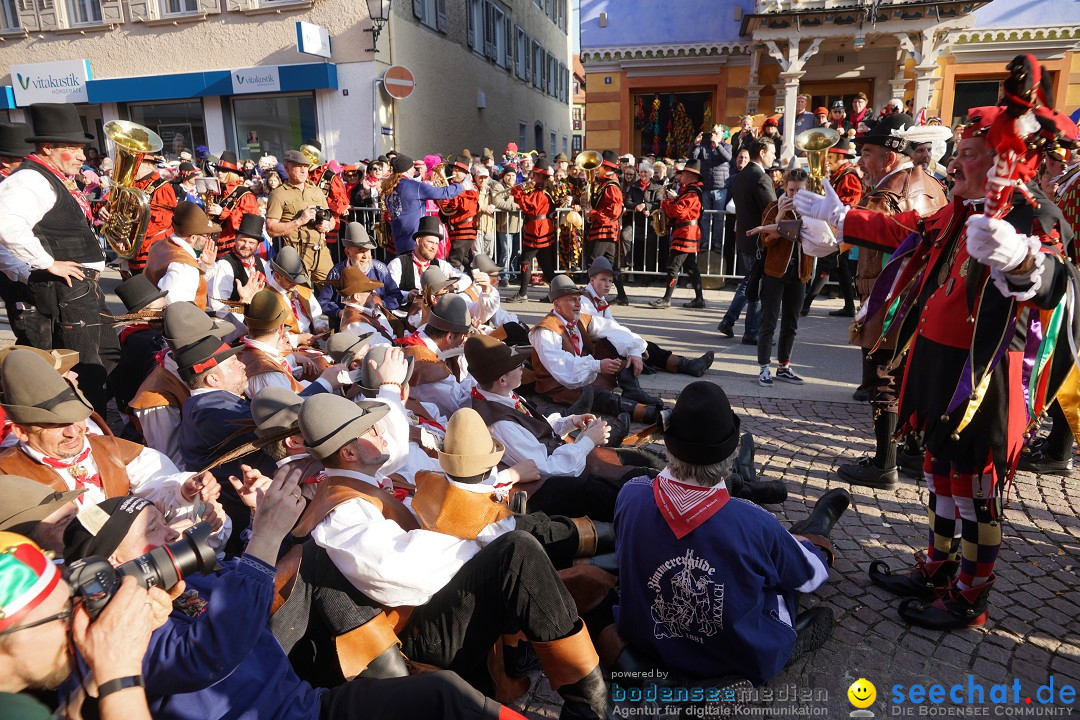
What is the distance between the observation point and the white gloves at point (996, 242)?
7.29 ft

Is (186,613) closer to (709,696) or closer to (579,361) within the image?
(709,696)

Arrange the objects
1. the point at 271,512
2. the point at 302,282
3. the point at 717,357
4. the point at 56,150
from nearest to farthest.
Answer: the point at 271,512 → the point at 56,150 → the point at 302,282 → the point at 717,357

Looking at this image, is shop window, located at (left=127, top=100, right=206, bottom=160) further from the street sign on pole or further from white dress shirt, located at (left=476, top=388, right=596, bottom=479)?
white dress shirt, located at (left=476, top=388, right=596, bottom=479)

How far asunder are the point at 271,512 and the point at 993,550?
111 inches

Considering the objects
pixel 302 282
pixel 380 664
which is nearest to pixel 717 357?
pixel 302 282

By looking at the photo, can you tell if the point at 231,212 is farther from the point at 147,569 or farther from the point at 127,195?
the point at 147,569

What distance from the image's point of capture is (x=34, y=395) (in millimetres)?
2635

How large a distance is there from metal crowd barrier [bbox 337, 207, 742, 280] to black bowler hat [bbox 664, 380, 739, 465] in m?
7.80

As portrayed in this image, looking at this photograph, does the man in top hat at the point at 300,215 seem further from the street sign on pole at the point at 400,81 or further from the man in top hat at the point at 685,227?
the street sign on pole at the point at 400,81

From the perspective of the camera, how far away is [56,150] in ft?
15.5

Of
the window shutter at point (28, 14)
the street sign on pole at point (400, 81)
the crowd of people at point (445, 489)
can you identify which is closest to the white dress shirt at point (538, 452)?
the crowd of people at point (445, 489)

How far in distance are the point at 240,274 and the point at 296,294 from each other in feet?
1.64

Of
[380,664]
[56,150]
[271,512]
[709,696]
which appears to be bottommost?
[709,696]

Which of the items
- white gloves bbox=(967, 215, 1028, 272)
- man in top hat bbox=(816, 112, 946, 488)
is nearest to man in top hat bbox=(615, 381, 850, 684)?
white gloves bbox=(967, 215, 1028, 272)
